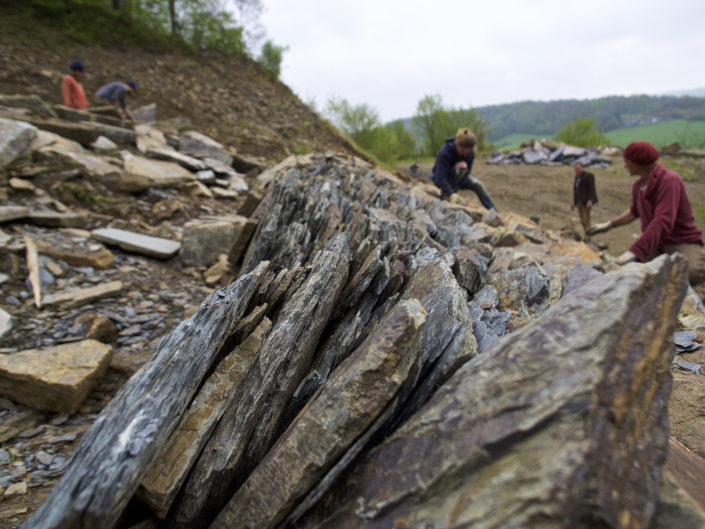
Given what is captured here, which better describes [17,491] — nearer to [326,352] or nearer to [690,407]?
[326,352]

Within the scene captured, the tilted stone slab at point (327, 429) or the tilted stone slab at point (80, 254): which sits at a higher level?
the tilted stone slab at point (80, 254)

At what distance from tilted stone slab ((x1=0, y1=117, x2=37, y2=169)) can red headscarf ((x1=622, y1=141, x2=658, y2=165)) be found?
10516 mm

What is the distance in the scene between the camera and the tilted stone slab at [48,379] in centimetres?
320

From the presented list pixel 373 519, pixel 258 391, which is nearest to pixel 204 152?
pixel 258 391

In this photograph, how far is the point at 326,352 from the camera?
92.4 inches

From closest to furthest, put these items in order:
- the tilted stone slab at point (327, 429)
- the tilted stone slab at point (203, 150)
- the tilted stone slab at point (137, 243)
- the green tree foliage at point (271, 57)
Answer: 1. the tilted stone slab at point (327, 429)
2. the tilted stone slab at point (137, 243)
3. the tilted stone slab at point (203, 150)
4. the green tree foliage at point (271, 57)

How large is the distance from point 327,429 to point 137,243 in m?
6.04

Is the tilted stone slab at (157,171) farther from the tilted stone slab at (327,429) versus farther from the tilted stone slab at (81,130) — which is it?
the tilted stone slab at (327,429)

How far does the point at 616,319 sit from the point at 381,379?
945 millimetres

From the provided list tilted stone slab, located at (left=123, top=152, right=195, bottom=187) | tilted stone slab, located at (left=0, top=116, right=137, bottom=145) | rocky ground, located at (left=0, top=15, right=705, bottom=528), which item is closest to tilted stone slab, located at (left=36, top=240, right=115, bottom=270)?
rocky ground, located at (left=0, top=15, right=705, bottom=528)

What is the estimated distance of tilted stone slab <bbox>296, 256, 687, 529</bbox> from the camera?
112 centimetres

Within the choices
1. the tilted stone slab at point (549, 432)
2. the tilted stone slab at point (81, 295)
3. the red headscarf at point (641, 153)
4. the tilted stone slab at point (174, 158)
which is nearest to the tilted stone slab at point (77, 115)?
the tilted stone slab at point (174, 158)

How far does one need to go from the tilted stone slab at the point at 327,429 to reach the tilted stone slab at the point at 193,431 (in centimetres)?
28

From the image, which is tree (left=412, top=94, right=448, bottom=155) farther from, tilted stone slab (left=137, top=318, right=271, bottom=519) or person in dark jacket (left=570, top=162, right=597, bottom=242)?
tilted stone slab (left=137, top=318, right=271, bottom=519)
